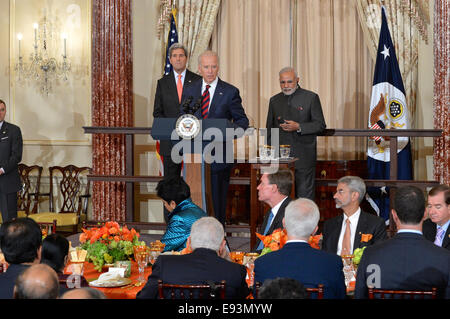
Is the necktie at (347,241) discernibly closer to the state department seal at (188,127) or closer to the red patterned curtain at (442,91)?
the state department seal at (188,127)

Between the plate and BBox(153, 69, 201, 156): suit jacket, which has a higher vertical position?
BBox(153, 69, 201, 156): suit jacket

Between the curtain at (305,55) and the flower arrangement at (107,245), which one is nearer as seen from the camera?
the flower arrangement at (107,245)

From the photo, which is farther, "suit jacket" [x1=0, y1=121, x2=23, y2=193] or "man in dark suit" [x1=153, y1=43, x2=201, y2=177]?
"suit jacket" [x1=0, y1=121, x2=23, y2=193]

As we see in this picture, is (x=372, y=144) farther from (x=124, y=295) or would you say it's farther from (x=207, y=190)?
(x=124, y=295)

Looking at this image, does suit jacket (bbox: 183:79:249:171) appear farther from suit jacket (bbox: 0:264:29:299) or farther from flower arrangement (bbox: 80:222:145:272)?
suit jacket (bbox: 0:264:29:299)

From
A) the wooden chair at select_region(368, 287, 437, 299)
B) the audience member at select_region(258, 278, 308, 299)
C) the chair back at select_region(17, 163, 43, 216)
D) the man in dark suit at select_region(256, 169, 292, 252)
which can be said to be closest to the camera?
the audience member at select_region(258, 278, 308, 299)

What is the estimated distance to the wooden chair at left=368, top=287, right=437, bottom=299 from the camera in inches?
103

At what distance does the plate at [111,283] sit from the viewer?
3.30 meters

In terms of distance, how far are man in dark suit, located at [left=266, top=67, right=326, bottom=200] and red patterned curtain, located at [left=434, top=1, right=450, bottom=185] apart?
59.4 inches

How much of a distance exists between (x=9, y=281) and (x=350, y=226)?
7.87 feet

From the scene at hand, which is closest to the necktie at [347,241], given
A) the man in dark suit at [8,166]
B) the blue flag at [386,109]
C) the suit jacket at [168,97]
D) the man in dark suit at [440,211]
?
the man in dark suit at [440,211]

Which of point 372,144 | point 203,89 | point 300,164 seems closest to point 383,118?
point 372,144

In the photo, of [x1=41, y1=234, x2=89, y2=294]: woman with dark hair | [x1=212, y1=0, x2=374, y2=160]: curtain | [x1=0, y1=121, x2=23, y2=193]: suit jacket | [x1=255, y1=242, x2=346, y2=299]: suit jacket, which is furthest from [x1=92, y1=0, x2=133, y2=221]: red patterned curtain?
[x1=255, y1=242, x2=346, y2=299]: suit jacket

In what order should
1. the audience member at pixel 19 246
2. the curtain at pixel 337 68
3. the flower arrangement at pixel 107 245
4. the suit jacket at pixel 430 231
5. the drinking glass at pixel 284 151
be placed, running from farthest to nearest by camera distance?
the curtain at pixel 337 68 → the drinking glass at pixel 284 151 → the suit jacket at pixel 430 231 → the flower arrangement at pixel 107 245 → the audience member at pixel 19 246
